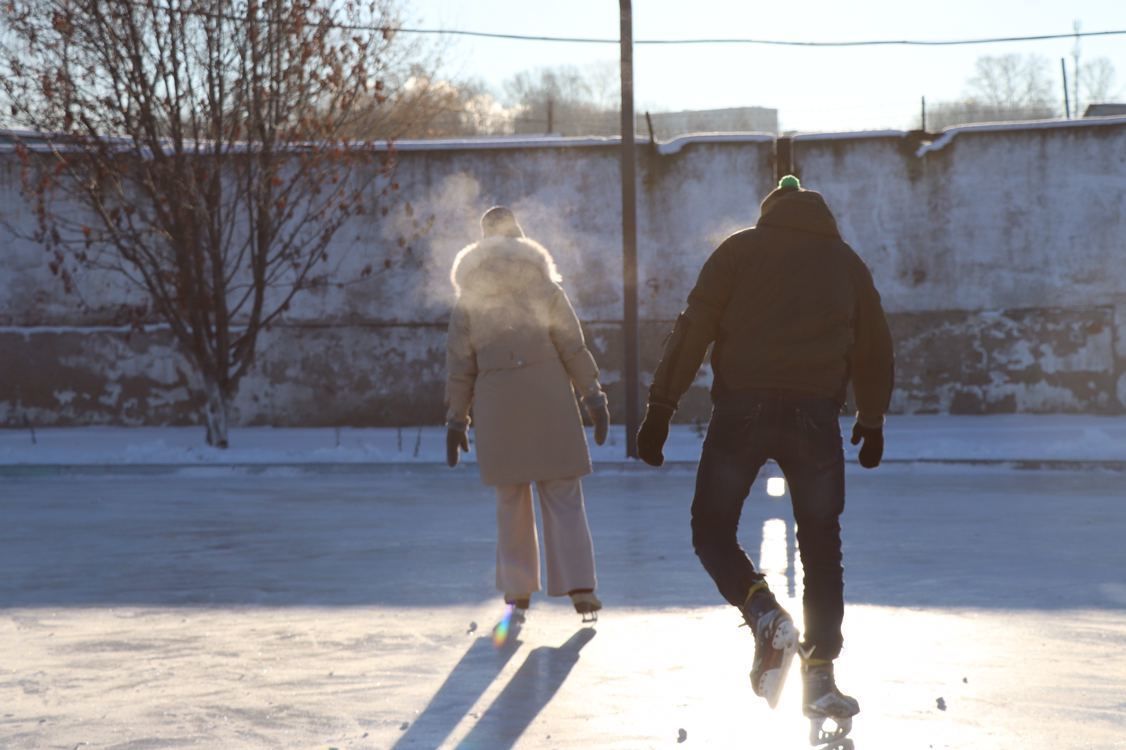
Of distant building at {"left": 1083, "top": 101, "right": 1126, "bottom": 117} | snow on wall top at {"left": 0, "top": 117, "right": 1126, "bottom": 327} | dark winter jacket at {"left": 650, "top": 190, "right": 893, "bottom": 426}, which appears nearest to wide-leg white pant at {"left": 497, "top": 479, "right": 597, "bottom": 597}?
dark winter jacket at {"left": 650, "top": 190, "right": 893, "bottom": 426}

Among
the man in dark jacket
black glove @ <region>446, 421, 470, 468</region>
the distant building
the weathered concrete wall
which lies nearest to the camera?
the man in dark jacket

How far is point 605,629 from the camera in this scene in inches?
312

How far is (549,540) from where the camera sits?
8.08m

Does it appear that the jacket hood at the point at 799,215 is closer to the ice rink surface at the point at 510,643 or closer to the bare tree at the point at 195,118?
the ice rink surface at the point at 510,643

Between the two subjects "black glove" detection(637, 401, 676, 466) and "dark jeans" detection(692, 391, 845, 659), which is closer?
"dark jeans" detection(692, 391, 845, 659)

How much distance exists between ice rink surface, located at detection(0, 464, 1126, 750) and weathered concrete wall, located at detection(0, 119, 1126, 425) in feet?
32.5

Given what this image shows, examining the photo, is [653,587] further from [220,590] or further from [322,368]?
[322,368]

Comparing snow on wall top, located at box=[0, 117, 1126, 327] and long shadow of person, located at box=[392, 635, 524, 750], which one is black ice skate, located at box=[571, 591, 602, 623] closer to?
long shadow of person, located at box=[392, 635, 524, 750]

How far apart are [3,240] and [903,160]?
1219cm

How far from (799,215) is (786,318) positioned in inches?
14.5

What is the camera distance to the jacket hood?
19.2 ft

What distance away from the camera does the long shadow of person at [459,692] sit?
18.7ft

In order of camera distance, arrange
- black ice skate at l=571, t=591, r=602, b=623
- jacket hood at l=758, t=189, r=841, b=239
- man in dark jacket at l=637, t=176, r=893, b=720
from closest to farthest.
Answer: man in dark jacket at l=637, t=176, r=893, b=720, jacket hood at l=758, t=189, r=841, b=239, black ice skate at l=571, t=591, r=602, b=623

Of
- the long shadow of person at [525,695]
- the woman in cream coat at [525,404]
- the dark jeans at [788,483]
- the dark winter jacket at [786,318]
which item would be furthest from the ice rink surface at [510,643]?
the dark winter jacket at [786,318]
